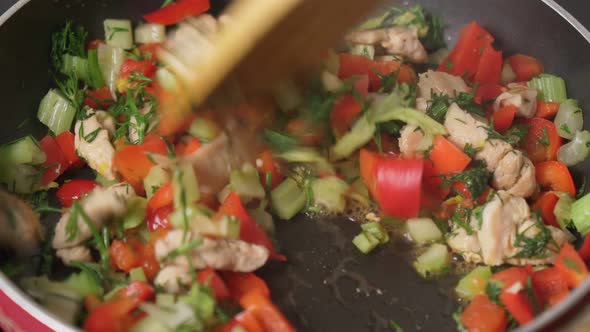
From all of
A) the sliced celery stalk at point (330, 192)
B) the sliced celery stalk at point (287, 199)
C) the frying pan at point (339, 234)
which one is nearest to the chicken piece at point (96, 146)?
the frying pan at point (339, 234)

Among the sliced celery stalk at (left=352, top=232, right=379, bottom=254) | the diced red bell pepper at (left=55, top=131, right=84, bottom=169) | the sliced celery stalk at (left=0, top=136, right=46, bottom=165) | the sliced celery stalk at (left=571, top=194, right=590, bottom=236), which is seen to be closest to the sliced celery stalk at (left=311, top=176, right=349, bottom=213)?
the sliced celery stalk at (left=352, top=232, right=379, bottom=254)

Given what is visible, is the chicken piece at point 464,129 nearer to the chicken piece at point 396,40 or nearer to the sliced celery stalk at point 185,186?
the chicken piece at point 396,40

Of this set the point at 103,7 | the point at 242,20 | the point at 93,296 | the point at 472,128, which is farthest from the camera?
the point at 103,7

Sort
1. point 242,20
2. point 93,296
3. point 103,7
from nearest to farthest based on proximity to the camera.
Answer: point 242,20 → point 93,296 → point 103,7

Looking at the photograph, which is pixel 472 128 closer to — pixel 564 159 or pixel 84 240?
pixel 564 159

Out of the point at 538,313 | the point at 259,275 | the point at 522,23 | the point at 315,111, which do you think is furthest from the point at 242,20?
the point at 522,23
